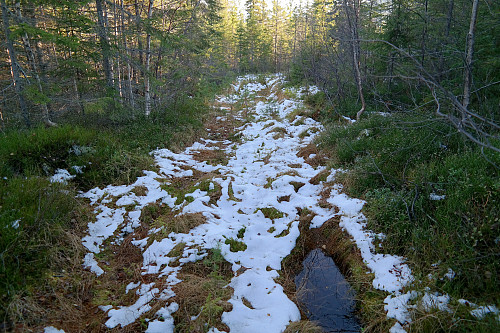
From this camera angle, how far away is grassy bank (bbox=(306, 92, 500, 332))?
2703 mm

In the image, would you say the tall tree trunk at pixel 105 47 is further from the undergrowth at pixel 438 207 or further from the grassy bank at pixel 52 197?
the undergrowth at pixel 438 207

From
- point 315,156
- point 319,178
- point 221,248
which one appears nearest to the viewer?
point 221,248

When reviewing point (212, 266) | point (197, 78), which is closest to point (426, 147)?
point (212, 266)

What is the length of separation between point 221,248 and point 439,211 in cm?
326

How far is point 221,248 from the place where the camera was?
411cm

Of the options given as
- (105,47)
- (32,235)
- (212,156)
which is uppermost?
(105,47)

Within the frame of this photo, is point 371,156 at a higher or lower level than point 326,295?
higher

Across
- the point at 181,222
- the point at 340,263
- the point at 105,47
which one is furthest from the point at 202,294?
the point at 105,47

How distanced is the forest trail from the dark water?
0.35m

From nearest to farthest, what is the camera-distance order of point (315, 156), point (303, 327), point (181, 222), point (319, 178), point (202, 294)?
1. point (303, 327)
2. point (202, 294)
3. point (181, 222)
4. point (319, 178)
5. point (315, 156)

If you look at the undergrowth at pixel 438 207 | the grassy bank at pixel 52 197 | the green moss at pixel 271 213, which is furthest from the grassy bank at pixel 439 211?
the grassy bank at pixel 52 197

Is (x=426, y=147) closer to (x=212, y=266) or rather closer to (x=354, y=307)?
(x=354, y=307)

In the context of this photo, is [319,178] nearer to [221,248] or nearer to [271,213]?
[271,213]

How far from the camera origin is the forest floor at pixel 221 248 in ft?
9.66
